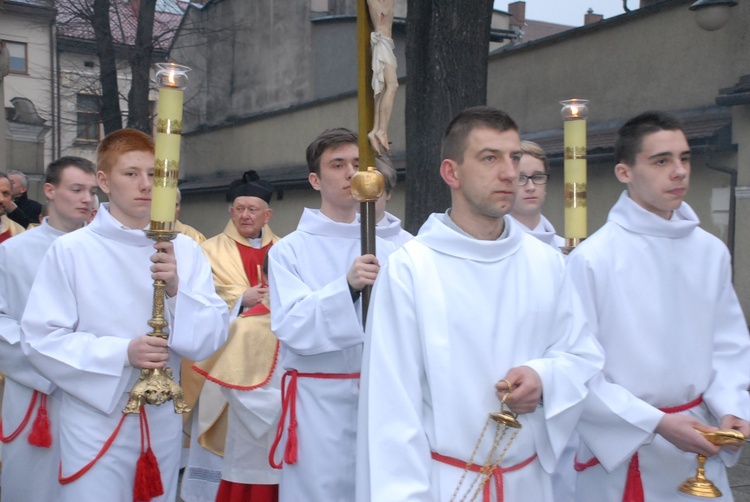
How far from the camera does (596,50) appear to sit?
12359 millimetres

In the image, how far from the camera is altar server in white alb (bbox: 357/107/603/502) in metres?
2.96

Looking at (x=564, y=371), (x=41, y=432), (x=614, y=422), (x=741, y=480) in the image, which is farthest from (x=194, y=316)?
(x=741, y=480)

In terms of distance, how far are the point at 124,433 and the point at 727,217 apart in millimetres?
8016

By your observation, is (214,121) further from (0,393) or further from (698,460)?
(698,460)

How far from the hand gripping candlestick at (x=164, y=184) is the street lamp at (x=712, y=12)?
296 inches

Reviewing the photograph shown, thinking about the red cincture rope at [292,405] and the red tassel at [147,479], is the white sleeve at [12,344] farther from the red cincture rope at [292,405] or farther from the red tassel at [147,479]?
the red cincture rope at [292,405]

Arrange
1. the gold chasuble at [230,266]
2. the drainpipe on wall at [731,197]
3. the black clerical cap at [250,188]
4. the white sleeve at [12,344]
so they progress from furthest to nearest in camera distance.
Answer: the drainpipe on wall at [731,197]
the black clerical cap at [250,188]
the gold chasuble at [230,266]
the white sleeve at [12,344]

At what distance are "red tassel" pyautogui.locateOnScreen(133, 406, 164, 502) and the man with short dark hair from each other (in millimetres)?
5631

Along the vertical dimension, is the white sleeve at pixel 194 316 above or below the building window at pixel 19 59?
below

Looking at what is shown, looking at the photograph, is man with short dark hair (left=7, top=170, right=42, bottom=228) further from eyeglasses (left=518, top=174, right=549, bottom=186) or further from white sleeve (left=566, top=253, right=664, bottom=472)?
white sleeve (left=566, top=253, right=664, bottom=472)

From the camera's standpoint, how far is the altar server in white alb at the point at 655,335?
3559 mm

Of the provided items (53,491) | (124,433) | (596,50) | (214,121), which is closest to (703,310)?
(124,433)

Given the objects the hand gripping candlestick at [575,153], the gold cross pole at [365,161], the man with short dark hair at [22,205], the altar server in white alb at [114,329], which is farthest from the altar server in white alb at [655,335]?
the man with short dark hair at [22,205]

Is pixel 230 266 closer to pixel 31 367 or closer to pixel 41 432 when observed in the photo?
pixel 31 367
